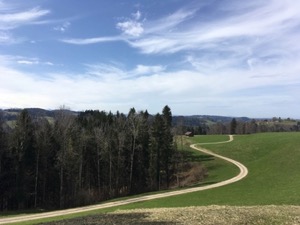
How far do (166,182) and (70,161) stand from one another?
61.7 feet

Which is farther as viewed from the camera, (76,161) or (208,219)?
(76,161)

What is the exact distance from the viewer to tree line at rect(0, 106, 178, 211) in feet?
164

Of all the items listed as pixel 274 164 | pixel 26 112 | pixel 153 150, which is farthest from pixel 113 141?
pixel 274 164

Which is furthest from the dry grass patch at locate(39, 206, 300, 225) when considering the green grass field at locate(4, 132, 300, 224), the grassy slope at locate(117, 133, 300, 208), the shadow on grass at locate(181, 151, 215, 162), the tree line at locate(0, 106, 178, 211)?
the shadow on grass at locate(181, 151, 215, 162)

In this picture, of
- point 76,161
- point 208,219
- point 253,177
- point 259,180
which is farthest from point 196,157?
point 208,219

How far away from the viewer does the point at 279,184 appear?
39.3 m

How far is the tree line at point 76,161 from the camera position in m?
49.9

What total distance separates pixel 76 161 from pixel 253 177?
87.3ft

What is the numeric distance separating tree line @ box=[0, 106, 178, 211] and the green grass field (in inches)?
447

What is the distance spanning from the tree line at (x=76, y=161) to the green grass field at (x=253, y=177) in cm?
1136

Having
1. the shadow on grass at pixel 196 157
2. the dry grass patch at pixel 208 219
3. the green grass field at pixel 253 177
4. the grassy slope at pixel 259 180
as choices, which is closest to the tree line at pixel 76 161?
the shadow on grass at pixel 196 157

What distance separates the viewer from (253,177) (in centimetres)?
4812

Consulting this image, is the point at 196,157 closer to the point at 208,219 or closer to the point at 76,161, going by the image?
the point at 76,161

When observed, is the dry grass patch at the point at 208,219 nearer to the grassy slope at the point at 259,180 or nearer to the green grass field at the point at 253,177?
the green grass field at the point at 253,177
